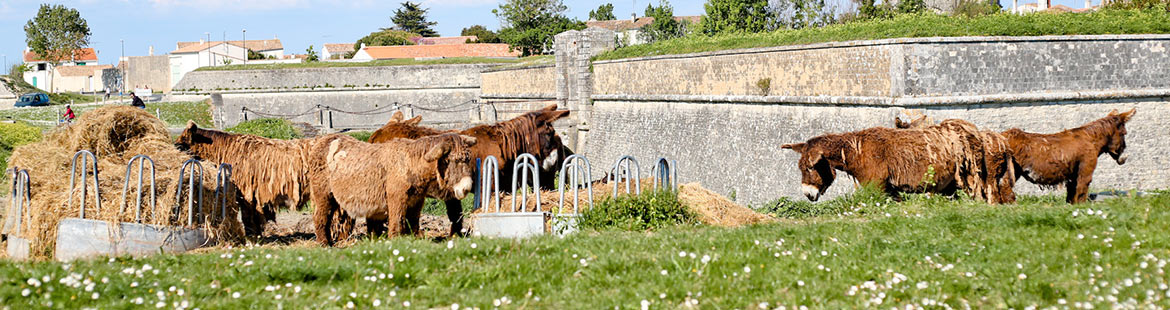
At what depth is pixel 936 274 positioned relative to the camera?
604cm

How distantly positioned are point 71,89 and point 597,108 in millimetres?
72380

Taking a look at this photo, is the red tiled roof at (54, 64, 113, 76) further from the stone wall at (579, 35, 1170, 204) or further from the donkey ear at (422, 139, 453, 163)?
the donkey ear at (422, 139, 453, 163)

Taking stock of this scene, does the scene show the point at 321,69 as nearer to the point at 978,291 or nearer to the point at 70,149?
the point at 70,149

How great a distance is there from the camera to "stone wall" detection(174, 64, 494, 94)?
4456 cm

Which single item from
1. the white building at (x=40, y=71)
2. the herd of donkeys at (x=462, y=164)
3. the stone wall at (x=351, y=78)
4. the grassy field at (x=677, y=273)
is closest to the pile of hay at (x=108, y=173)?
the herd of donkeys at (x=462, y=164)

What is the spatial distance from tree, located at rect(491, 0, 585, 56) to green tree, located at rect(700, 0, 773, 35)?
23418 millimetres

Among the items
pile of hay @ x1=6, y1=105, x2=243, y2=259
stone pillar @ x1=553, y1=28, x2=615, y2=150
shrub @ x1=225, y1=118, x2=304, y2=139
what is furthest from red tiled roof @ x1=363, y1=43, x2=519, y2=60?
pile of hay @ x1=6, y1=105, x2=243, y2=259

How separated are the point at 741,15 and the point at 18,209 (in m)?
40.5

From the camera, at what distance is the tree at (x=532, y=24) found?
69125mm

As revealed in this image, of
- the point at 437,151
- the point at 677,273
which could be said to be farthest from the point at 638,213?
the point at 677,273

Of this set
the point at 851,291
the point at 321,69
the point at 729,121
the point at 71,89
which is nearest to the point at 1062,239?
the point at 851,291

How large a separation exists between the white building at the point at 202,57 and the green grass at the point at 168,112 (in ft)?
67.1

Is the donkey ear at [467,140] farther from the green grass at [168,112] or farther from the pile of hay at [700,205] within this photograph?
the green grass at [168,112]

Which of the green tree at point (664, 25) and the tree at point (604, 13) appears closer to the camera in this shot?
the green tree at point (664, 25)
